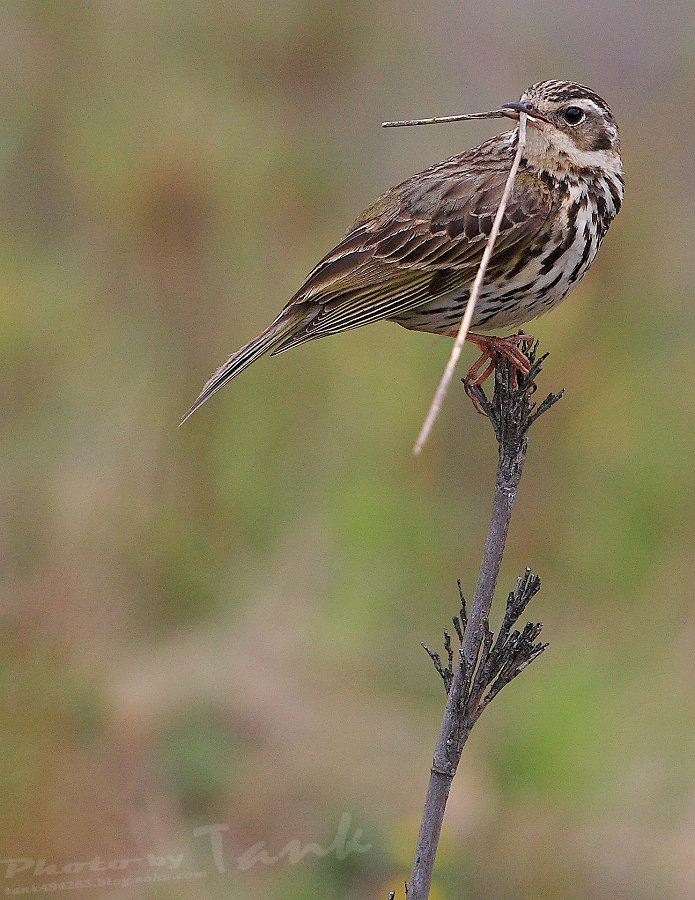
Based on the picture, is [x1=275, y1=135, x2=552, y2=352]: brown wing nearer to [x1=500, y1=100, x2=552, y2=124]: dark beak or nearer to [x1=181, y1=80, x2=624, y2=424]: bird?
[x1=181, y1=80, x2=624, y2=424]: bird

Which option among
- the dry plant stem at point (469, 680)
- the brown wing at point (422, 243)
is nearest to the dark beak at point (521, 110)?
the brown wing at point (422, 243)

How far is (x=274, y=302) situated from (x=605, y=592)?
85.5 inches

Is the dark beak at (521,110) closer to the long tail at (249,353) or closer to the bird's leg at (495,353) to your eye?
the bird's leg at (495,353)

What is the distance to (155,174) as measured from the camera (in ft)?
19.0

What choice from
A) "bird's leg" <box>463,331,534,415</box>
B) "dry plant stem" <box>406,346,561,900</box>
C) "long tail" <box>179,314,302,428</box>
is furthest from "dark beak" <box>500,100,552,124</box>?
"dry plant stem" <box>406,346,561,900</box>

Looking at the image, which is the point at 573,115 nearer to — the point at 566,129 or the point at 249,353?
the point at 566,129

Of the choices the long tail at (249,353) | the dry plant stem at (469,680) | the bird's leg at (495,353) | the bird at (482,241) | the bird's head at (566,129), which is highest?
the bird's head at (566,129)

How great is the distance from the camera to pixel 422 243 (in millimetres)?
3457

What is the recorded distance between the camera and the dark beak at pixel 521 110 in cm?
307

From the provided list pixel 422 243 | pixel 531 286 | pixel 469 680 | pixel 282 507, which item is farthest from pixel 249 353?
pixel 282 507

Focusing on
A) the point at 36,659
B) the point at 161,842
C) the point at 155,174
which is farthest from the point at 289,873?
the point at 155,174

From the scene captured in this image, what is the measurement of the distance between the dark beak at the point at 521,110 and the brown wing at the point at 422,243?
0.54 feet

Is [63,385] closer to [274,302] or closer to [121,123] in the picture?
[274,302]

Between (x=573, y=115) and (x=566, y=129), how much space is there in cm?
5
